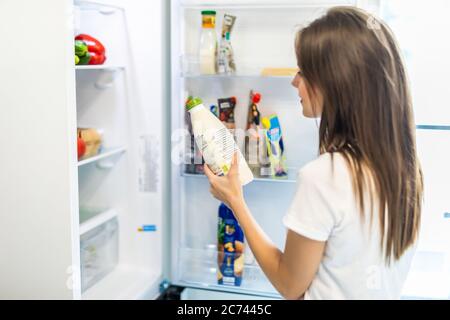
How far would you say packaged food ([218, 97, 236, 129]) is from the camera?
1.72 m

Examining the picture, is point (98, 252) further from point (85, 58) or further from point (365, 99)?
point (365, 99)

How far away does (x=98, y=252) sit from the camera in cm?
181

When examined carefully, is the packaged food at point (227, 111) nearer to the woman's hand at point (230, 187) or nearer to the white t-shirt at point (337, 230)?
the woman's hand at point (230, 187)

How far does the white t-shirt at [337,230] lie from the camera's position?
805 millimetres

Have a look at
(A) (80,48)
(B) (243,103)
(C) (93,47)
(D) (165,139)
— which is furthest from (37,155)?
(B) (243,103)

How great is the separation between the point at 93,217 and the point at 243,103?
2.25 feet

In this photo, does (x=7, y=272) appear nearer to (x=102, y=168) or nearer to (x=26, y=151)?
(x=26, y=151)

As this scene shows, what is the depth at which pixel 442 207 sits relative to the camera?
1604 millimetres

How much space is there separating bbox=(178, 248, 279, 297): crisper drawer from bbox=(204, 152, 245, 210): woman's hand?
835mm

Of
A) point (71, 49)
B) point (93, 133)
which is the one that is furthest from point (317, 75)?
point (93, 133)

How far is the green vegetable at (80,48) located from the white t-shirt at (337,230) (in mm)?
943

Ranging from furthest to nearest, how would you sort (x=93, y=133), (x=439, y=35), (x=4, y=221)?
(x=93, y=133) < (x=439, y=35) < (x=4, y=221)

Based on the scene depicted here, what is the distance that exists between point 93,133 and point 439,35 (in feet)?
3.93

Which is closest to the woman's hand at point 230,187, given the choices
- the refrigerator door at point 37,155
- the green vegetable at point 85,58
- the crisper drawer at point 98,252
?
the refrigerator door at point 37,155
